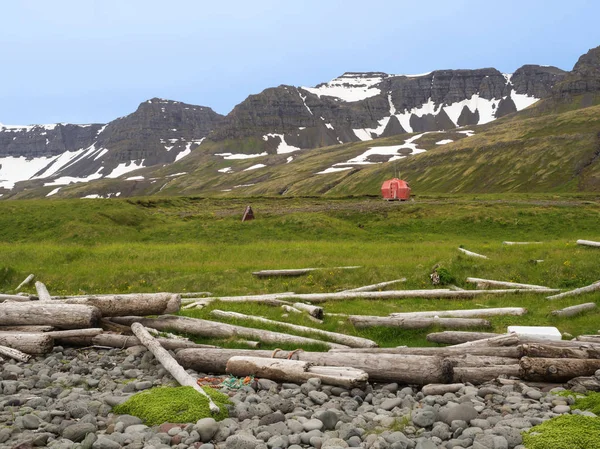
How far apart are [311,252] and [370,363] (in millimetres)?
23337

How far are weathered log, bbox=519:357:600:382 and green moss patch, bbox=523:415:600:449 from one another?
266 cm

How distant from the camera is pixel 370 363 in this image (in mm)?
11406

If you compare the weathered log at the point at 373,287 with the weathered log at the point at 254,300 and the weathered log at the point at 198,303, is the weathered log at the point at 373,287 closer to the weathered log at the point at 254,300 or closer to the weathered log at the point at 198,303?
the weathered log at the point at 254,300

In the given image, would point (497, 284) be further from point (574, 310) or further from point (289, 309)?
point (289, 309)

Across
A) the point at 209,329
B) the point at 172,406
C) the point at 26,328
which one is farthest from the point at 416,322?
the point at 26,328

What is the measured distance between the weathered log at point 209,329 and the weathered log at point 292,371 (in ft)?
9.55

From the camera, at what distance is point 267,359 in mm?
11828

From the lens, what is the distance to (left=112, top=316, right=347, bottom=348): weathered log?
1484 cm

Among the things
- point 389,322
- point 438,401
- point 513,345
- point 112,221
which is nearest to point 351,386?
point 438,401

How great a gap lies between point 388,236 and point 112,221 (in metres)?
30.5

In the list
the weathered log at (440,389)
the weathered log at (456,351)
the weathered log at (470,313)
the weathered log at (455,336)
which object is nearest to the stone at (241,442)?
the weathered log at (440,389)

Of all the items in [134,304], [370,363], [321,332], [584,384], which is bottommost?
[321,332]

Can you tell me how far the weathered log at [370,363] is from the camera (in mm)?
10828

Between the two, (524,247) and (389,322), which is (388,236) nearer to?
(524,247)
